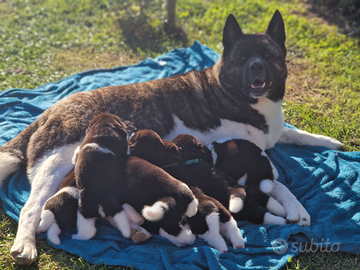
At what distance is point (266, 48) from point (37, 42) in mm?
5907

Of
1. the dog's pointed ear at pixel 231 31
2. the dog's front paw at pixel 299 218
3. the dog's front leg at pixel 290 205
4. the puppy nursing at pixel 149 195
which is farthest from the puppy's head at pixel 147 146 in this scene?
the dog's pointed ear at pixel 231 31

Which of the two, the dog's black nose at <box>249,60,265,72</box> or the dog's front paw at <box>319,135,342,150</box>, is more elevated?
the dog's black nose at <box>249,60,265,72</box>

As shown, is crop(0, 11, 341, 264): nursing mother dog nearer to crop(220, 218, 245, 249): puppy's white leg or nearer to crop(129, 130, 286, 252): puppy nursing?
crop(129, 130, 286, 252): puppy nursing

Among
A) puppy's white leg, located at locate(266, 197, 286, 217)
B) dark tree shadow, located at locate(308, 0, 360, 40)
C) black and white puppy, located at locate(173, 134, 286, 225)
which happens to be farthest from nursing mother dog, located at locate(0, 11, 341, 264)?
dark tree shadow, located at locate(308, 0, 360, 40)

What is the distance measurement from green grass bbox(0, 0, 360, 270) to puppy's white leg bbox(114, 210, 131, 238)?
3367 mm

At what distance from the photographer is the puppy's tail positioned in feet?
10.2

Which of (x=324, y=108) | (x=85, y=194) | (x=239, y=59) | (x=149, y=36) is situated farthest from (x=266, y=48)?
(x=149, y=36)

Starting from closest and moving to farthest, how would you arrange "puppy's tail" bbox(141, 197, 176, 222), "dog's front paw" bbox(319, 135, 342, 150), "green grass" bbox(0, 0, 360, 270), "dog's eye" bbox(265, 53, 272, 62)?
"puppy's tail" bbox(141, 197, 176, 222)
"dog's eye" bbox(265, 53, 272, 62)
"dog's front paw" bbox(319, 135, 342, 150)
"green grass" bbox(0, 0, 360, 270)

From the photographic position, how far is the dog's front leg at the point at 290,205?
3.68 meters

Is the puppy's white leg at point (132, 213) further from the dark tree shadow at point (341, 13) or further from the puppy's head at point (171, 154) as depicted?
the dark tree shadow at point (341, 13)

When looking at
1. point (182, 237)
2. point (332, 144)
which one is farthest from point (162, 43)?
point (182, 237)

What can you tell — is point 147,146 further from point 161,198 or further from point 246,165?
point 246,165

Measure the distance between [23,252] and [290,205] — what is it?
2.69 metres

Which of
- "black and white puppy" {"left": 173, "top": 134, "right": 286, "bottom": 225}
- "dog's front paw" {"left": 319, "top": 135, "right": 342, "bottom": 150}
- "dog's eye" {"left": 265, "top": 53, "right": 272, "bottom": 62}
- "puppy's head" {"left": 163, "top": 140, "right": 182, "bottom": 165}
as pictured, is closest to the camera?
"black and white puppy" {"left": 173, "top": 134, "right": 286, "bottom": 225}
